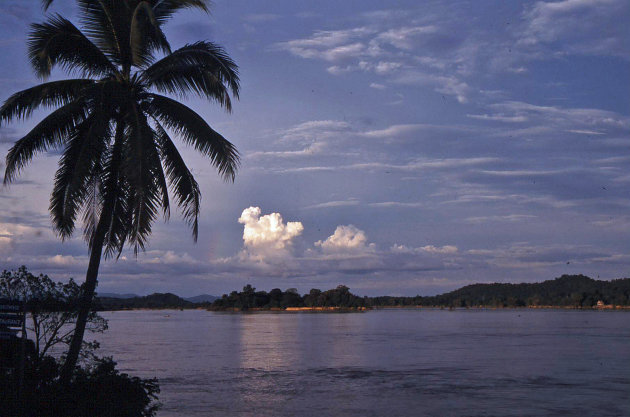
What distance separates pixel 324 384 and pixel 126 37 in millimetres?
24241

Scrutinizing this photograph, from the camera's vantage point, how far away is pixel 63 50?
57.2ft

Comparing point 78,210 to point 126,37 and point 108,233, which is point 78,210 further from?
point 126,37

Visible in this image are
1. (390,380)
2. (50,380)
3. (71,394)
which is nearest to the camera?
(71,394)

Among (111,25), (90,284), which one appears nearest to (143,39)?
(111,25)

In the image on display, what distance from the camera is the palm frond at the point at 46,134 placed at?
16.5 m

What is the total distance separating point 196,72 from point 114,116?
253 centimetres

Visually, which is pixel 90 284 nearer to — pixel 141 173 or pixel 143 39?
pixel 141 173

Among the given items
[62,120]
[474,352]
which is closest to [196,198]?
[62,120]

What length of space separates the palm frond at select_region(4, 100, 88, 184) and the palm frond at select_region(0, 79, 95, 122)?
1.87ft

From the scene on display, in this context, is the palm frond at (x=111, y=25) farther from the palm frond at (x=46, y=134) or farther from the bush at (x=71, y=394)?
the bush at (x=71, y=394)

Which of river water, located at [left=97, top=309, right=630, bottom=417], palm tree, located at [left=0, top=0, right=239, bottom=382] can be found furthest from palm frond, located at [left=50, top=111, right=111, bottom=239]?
river water, located at [left=97, top=309, right=630, bottom=417]

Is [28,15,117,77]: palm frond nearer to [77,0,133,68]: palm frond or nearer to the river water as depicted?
[77,0,133,68]: palm frond

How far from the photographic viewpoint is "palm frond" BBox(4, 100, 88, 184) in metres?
16.5

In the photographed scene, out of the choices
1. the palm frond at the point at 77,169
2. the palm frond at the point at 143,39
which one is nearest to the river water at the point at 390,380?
the palm frond at the point at 77,169
